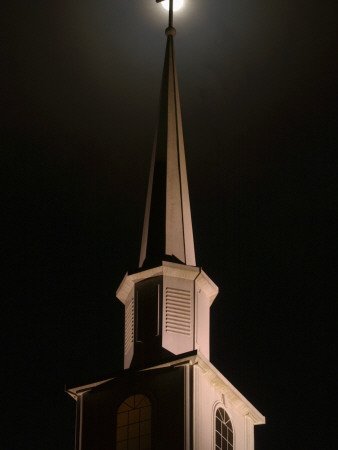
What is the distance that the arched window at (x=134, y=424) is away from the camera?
140 ft

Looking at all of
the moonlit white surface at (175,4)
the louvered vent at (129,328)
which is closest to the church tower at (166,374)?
the louvered vent at (129,328)

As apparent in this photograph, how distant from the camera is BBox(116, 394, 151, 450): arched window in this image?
140 ft

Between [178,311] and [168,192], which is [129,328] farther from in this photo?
[168,192]

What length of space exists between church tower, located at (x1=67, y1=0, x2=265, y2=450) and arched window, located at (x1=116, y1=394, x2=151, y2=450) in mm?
29

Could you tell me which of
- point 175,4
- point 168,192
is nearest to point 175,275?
point 168,192

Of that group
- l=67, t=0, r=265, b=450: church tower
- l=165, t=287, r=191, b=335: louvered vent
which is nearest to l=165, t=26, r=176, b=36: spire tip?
l=67, t=0, r=265, b=450: church tower

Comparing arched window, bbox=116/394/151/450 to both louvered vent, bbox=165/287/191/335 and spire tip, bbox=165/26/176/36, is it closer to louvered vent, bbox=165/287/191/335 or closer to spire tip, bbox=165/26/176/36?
louvered vent, bbox=165/287/191/335

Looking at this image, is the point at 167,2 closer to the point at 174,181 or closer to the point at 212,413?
the point at 174,181

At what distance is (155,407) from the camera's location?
141 ft

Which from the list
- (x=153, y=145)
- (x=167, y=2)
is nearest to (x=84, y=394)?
(x=153, y=145)

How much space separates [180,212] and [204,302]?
3306 millimetres

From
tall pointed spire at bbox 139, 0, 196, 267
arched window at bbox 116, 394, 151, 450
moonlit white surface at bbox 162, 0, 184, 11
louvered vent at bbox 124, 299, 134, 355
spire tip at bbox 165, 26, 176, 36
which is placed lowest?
arched window at bbox 116, 394, 151, 450

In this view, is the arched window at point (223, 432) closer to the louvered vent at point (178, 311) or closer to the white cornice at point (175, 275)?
the louvered vent at point (178, 311)

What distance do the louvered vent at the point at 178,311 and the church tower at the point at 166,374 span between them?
0.03 m
